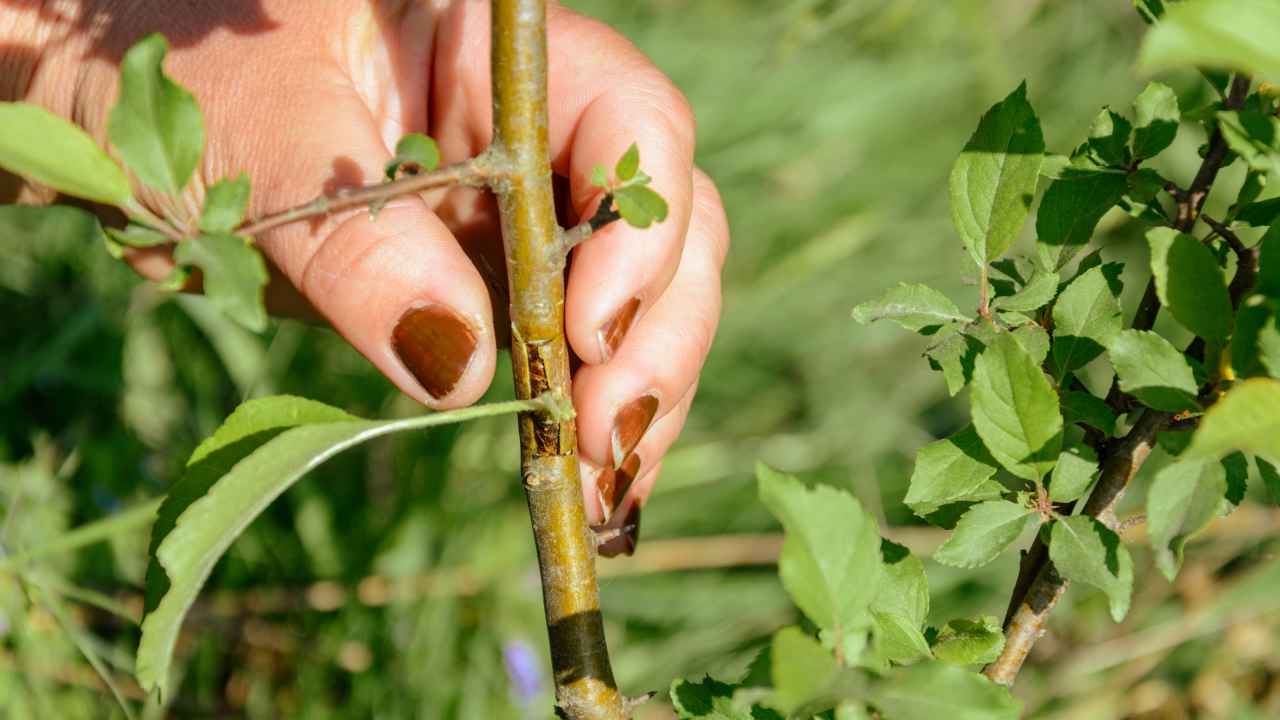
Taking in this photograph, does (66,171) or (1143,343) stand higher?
(66,171)

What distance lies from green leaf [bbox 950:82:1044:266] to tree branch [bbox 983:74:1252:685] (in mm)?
78

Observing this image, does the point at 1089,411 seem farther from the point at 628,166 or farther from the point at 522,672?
the point at 522,672

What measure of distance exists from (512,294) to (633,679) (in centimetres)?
114

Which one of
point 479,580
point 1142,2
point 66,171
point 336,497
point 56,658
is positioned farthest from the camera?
point 336,497

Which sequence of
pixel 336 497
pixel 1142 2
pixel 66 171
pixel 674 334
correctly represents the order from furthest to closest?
pixel 336 497, pixel 674 334, pixel 1142 2, pixel 66 171

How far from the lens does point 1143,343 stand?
A: 520 mm

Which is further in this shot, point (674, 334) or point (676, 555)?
point (676, 555)

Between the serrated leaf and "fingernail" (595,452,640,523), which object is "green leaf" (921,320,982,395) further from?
"fingernail" (595,452,640,523)

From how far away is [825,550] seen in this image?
458mm

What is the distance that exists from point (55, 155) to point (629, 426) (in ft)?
2.09

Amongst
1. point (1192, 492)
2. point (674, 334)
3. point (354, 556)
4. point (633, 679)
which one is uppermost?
point (1192, 492)

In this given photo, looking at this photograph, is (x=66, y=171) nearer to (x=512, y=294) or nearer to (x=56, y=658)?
(x=512, y=294)

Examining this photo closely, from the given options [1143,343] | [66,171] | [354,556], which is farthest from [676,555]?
[66,171]

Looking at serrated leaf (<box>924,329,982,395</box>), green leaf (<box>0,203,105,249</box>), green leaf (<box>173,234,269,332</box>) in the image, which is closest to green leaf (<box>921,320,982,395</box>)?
serrated leaf (<box>924,329,982,395</box>)
